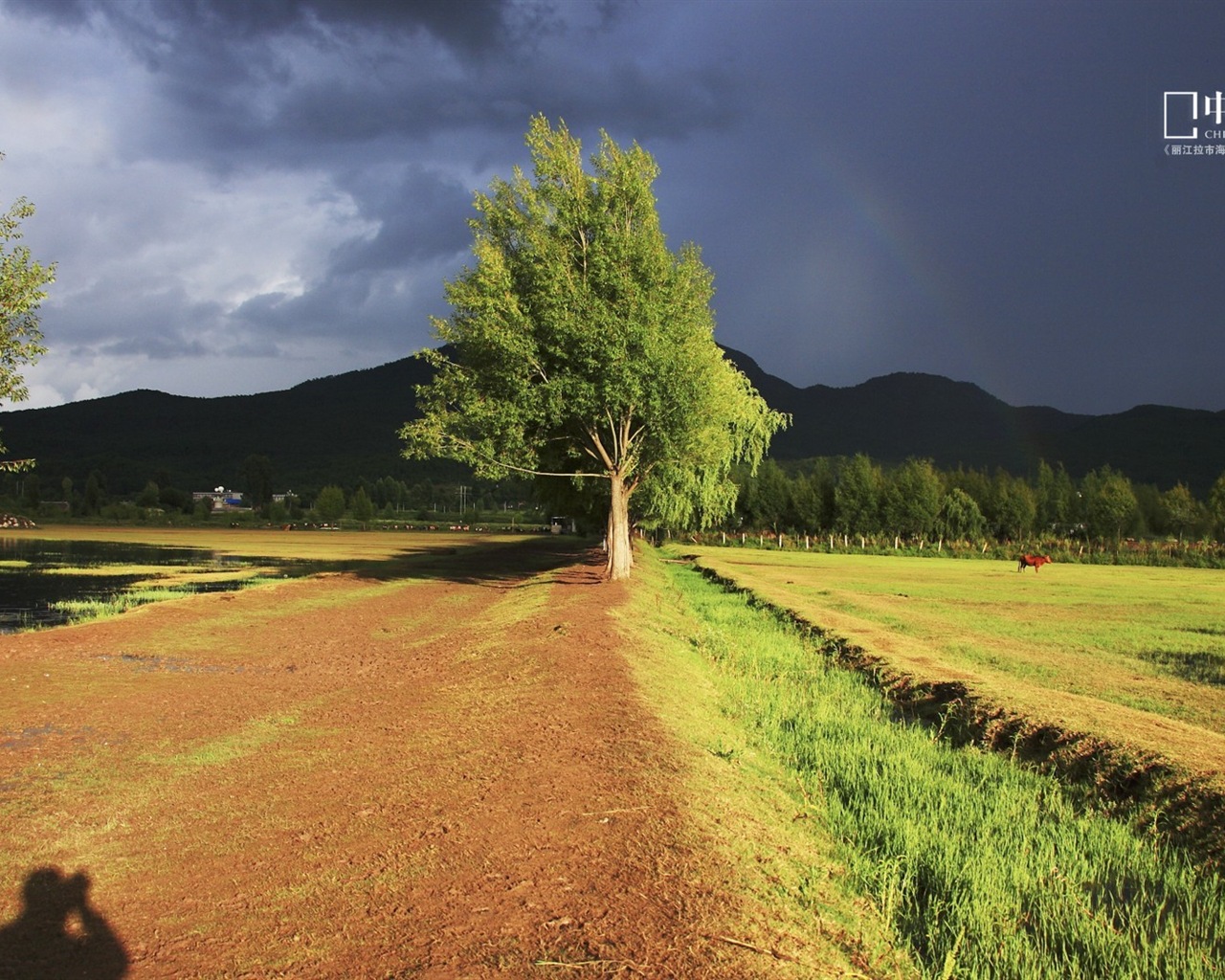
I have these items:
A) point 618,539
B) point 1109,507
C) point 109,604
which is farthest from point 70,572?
point 1109,507

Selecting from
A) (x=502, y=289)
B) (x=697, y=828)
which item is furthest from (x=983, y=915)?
(x=502, y=289)

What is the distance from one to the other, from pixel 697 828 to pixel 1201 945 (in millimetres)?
3823

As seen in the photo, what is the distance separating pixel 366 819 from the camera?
7930 millimetres

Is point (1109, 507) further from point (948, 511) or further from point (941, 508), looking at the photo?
point (941, 508)

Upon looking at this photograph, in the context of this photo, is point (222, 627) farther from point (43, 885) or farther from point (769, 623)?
point (43, 885)

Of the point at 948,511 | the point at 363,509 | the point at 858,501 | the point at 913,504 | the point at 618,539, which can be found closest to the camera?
the point at 618,539

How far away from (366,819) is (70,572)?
45.7 m

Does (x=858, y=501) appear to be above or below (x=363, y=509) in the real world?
above

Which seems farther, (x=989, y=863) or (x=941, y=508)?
(x=941, y=508)

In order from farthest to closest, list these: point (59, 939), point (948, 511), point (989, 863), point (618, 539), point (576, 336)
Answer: point (948, 511)
point (618, 539)
point (576, 336)
point (989, 863)
point (59, 939)

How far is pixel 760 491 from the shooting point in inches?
4877

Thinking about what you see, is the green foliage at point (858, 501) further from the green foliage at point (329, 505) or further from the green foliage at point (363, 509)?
the green foliage at point (329, 505)

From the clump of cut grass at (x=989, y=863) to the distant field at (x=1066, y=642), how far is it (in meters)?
1.91

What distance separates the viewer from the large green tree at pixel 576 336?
28547 millimetres
